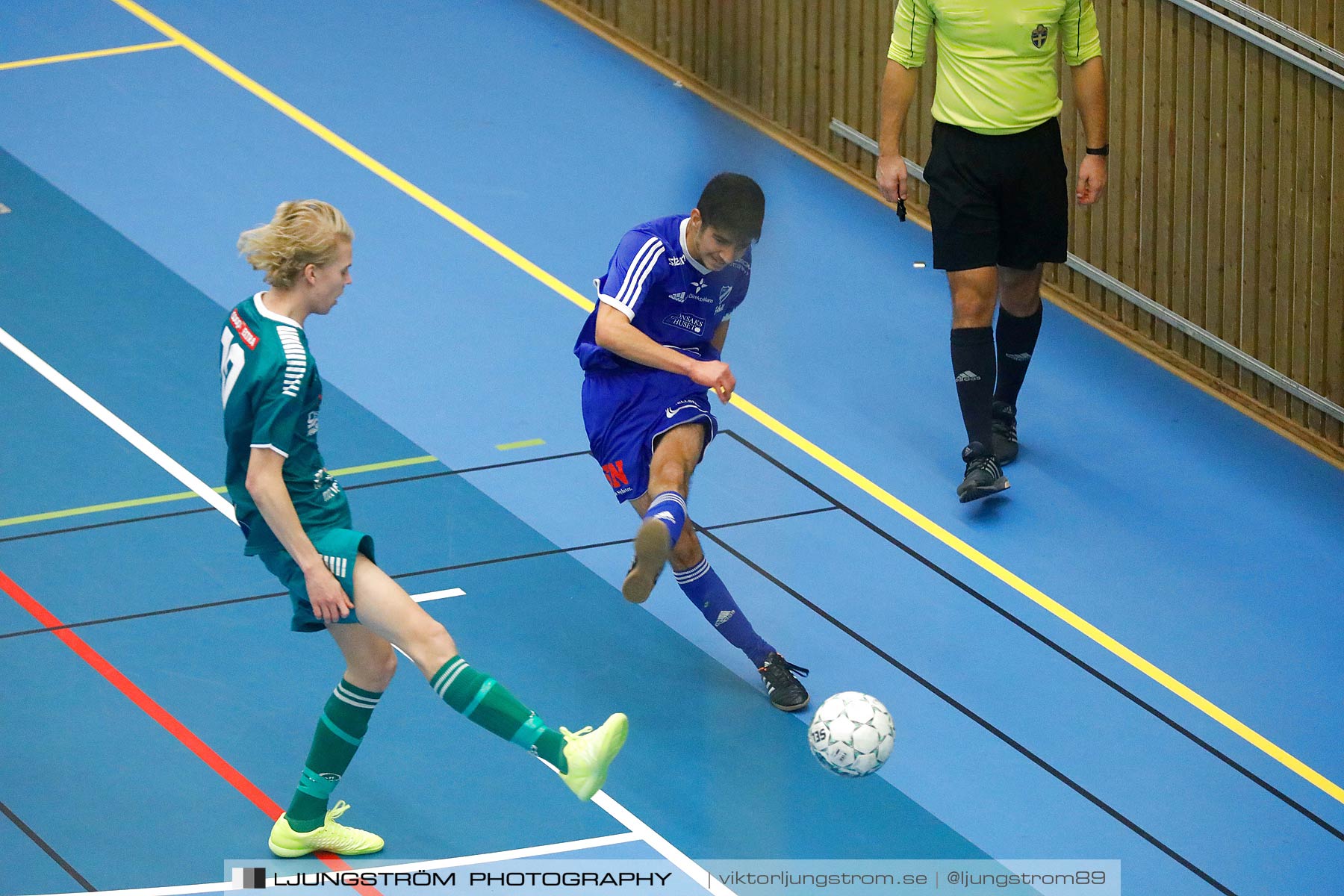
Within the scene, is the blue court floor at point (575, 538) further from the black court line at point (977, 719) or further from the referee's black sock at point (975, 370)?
the referee's black sock at point (975, 370)

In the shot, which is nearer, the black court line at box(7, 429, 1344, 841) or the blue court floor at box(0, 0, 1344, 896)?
the blue court floor at box(0, 0, 1344, 896)

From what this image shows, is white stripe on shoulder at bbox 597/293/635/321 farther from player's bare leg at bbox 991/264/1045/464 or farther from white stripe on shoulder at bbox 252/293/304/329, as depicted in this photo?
player's bare leg at bbox 991/264/1045/464

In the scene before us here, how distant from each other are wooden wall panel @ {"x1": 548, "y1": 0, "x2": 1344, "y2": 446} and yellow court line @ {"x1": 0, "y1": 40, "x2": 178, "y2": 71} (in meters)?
4.32

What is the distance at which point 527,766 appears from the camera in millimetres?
5707

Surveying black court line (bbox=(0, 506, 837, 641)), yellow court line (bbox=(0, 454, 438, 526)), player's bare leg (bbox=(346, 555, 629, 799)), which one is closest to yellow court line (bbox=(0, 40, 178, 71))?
yellow court line (bbox=(0, 454, 438, 526))

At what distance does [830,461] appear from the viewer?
762 cm

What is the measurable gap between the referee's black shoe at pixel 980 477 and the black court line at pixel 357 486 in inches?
60.9

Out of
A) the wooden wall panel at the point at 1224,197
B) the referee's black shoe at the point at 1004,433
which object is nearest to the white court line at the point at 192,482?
the referee's black shoe at the point at 1004,433

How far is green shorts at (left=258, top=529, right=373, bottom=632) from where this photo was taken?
4.64 metres

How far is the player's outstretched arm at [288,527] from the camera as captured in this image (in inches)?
178

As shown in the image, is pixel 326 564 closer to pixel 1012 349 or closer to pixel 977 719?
pixel 977 719

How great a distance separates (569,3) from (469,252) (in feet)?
10.2

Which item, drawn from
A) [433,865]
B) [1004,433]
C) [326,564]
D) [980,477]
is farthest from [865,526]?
[326,564]

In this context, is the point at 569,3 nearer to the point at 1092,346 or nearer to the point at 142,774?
the point at 1092,346
